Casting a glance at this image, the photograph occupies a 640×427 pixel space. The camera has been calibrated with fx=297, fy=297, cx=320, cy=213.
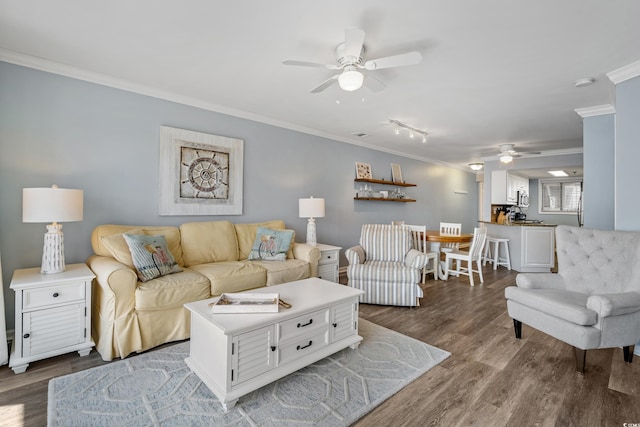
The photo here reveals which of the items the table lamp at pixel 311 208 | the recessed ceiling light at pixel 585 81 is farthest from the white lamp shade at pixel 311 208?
the recessed ceiling light at pixel 585 81

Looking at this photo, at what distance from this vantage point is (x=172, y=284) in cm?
251

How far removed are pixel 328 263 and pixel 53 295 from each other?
2.79 meters

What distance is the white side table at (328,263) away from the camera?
13.0ft

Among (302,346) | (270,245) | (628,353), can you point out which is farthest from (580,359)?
(270,245)

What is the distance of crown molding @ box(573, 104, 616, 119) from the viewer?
11.3 ft

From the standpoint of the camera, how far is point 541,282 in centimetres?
271

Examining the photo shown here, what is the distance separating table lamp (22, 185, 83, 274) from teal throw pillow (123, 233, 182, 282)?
0.44 m

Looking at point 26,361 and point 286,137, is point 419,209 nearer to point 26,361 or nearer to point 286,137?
point 286,137

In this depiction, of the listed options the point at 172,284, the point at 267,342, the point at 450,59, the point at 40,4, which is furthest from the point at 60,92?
the point at 450,59

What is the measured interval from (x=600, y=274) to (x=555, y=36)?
6.53ft

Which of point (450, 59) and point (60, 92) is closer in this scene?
point (450, 59)

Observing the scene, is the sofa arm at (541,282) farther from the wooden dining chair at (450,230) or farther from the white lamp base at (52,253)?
the white lamp base at (52,253)

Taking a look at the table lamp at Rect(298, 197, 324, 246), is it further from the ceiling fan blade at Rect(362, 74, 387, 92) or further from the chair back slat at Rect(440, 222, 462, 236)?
the chair back slat at Rect(440, 222, 462, 236)

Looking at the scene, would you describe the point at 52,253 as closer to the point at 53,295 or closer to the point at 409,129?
the point at 53,295
